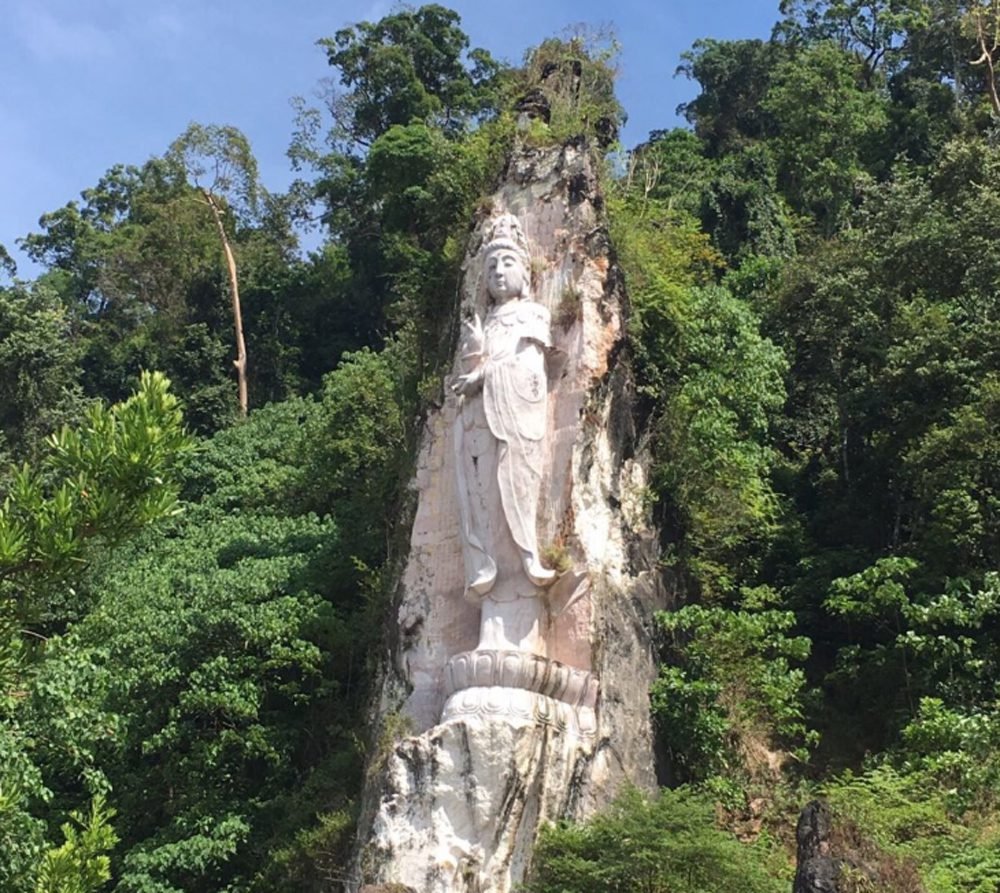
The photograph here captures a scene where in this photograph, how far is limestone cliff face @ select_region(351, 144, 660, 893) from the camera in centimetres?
960

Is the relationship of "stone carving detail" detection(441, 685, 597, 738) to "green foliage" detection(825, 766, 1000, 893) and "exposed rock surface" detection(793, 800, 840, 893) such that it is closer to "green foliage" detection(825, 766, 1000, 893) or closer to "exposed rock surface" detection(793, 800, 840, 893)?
"green foliage" detection(825, 766, 1000, 893)

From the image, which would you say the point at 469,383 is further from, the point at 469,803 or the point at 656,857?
the point at 656,857

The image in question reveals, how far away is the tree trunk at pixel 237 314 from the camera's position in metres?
24.5

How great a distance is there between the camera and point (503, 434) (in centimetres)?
1072

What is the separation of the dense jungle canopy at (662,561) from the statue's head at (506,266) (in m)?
1.01

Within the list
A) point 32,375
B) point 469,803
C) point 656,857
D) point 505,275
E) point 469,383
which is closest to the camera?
point 656,857

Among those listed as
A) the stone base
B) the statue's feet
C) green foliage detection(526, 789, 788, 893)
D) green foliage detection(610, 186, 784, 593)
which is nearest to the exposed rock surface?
green foliage detection(526, 789, 788, 893)

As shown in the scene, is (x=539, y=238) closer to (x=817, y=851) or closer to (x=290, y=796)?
(x=290, y=796)

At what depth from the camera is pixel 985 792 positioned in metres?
10.1

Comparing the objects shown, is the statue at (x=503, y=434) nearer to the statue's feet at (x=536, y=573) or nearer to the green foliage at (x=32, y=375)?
the statue's feet at (x=536, y=573)

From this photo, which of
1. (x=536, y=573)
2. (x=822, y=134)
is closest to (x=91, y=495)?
(x=536, y=573)

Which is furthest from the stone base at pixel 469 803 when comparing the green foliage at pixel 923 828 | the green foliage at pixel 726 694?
the green foliage at pixel 923 828

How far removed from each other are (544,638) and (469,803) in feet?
4.54

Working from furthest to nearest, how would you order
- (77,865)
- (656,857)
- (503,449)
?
(503,449), (77,865), (656,857)
